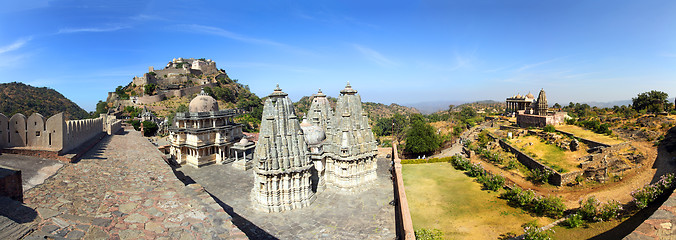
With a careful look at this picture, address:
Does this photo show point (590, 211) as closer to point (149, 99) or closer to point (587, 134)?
point (587, 134)

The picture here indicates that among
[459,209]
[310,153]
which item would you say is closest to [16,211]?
[310,153]

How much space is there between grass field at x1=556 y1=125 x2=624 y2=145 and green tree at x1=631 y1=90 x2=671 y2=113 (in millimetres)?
10169

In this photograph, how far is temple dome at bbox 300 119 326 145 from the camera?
850 inches

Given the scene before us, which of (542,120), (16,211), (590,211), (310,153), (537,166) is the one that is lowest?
(590,211)

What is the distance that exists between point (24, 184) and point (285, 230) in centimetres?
1002

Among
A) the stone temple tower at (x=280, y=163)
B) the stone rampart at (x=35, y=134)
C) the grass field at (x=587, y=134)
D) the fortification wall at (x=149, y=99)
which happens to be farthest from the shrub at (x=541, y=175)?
the fortification wall at (x=149, y=99)

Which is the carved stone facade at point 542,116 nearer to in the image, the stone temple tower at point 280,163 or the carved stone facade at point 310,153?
the carved stone facade at point 310,153

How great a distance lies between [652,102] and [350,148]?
47.0 m

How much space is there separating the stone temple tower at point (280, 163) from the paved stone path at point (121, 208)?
5.02 meters

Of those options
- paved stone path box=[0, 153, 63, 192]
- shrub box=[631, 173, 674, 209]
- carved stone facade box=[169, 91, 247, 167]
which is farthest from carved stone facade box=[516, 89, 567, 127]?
paved stone path box=[0, 153, 63, 192]

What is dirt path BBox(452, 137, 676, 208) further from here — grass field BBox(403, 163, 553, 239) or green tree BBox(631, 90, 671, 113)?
green tree BBox(631, 90, 671, 113)

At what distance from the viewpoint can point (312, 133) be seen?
71.6ft

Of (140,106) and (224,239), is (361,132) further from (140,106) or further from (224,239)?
(140,106)

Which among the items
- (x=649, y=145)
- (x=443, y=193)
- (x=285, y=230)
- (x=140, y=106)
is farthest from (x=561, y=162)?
(x=140, y=106)
